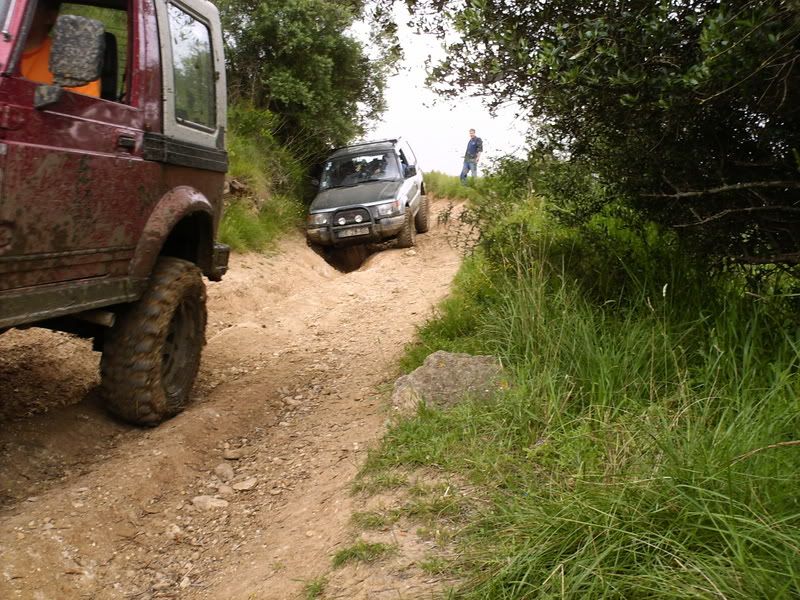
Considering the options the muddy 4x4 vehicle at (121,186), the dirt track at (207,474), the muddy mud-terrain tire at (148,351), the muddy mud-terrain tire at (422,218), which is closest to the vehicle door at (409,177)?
the muddy mud-terrain tire at (422,218)

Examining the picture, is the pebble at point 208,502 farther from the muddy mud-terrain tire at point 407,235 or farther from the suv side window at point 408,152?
the suv side window at point 408,152

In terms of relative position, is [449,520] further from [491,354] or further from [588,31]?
[588,31]

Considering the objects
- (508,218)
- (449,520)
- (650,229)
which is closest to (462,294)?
(508,218)

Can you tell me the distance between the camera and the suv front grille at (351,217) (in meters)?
10.5

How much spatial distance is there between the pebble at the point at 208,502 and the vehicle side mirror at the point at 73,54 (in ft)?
6.16

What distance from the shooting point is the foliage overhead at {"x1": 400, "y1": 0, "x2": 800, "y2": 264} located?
9.94 ft

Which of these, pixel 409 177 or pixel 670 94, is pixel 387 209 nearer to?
pixel 409 177

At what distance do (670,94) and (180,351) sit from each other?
10.0ft

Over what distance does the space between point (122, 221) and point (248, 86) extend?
9738 millimetres

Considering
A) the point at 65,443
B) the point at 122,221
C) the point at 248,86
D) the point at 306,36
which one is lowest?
the point at 65,443

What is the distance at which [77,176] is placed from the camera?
3230mm

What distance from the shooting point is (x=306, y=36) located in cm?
1237

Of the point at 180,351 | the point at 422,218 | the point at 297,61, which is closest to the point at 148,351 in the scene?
the point at 180,351

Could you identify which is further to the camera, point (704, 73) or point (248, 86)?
point (248, 86)
